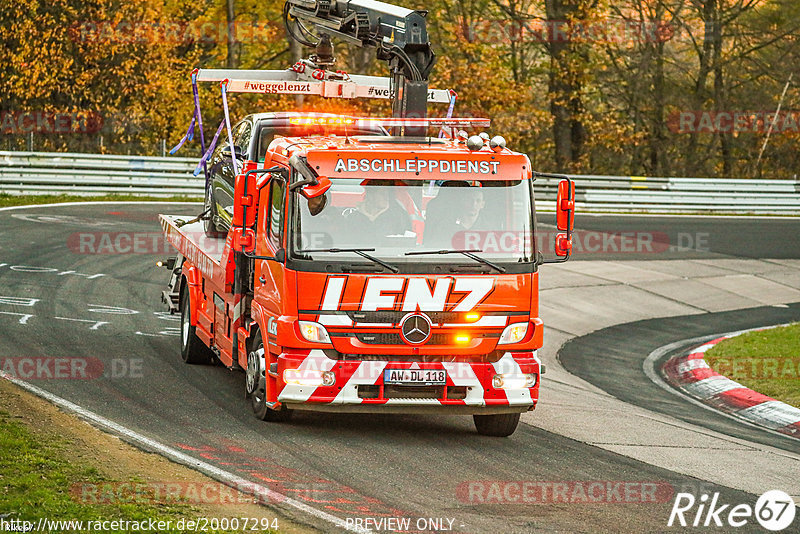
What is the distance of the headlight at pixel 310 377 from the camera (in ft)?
29.8

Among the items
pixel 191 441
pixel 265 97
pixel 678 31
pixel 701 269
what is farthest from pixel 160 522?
pixel 678 31

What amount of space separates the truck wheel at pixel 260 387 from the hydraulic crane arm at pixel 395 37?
2.74m

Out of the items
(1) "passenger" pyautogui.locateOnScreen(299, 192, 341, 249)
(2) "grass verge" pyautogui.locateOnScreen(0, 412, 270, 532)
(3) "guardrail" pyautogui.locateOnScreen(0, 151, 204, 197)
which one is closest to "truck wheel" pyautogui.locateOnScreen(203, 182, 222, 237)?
(1) "passenger" pyautogui.locateOnScreen(299, 192, 341, 249)

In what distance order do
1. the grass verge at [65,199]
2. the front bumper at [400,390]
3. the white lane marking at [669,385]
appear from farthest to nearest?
the grass verge at [65,199], the white lane marking at [669,385], the front bumper at [400,390]

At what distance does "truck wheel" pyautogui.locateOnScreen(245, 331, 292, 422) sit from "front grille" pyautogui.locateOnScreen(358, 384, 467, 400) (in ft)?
2.98

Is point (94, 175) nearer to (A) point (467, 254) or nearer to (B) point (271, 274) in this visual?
(B) point (271, 274)

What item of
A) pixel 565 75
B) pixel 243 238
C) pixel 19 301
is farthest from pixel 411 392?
pixel 565 75

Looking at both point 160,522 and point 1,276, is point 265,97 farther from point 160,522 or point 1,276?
point 160,522

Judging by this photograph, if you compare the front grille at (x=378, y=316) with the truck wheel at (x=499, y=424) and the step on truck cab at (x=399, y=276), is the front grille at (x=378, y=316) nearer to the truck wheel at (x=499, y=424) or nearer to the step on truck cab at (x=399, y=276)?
the step on truck cab at (x=399, y=276)

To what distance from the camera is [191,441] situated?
8.95 metres

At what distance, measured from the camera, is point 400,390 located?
9156mm

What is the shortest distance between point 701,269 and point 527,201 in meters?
13.2

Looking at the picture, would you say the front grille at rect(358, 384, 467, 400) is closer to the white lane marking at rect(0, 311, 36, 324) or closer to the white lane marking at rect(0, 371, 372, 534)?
the white lane marking at rect(0, 371, 372, 534)

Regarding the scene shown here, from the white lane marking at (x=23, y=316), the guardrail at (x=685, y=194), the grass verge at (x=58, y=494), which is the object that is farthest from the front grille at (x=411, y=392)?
the guardrail at (x=685, y=194)
